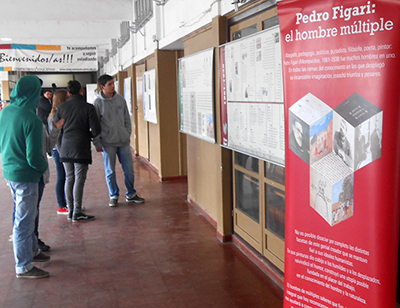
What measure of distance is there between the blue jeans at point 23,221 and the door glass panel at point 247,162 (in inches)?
73.4

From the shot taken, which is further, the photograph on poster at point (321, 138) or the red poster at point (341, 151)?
the photograph on poster at point (321, 138)

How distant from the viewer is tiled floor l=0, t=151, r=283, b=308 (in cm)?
Answer: 313

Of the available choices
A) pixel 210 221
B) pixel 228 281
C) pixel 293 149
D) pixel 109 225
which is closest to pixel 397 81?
pixel 293 149

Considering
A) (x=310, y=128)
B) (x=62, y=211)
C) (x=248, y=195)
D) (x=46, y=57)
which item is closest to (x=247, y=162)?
(x=248, y=195)

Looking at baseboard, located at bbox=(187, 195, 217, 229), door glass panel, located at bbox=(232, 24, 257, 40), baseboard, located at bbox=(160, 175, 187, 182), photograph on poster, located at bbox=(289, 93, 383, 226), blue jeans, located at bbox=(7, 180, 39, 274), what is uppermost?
door glass panel, located at bbox=(232, 24, 257, 40)

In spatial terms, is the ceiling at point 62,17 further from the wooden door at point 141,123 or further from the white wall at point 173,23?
the wooden door at point 141,123

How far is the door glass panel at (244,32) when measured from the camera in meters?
3.51

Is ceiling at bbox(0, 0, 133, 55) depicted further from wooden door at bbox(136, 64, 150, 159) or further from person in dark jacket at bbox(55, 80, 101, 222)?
person in dark jacket at bbox(55, 80, 101, 222)

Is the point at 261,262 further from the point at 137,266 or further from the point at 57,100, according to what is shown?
the point at 57,100

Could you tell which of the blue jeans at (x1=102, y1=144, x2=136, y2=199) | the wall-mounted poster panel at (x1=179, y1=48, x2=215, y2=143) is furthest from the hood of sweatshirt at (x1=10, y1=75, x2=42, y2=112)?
the blue jeans at (x1=102, y1=144, x2=136, y2=199)

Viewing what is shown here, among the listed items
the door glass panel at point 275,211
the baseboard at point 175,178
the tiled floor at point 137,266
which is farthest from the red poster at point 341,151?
the baseboard at point 175,178

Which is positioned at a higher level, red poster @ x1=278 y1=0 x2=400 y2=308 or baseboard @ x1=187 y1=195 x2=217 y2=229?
red poster @ x1=278 y1=0 x2=400 y2=308

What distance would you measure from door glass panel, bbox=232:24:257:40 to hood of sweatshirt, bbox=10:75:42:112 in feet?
6.07

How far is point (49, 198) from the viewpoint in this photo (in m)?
6.41
